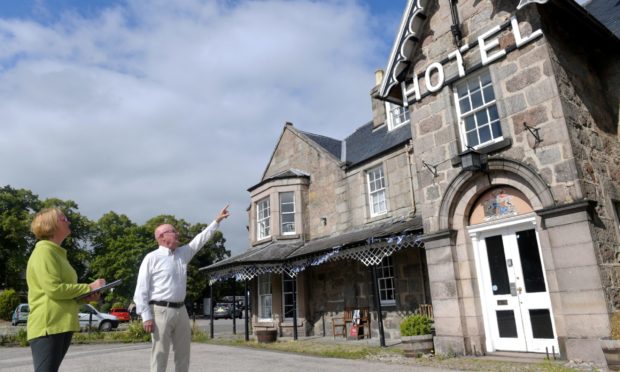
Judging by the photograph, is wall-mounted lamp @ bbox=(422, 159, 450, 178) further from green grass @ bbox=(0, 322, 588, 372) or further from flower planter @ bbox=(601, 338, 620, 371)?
flower planter @ bbox=(601, 338, 620, 371)

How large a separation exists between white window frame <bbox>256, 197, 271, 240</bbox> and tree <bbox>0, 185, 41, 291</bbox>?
27695 mm

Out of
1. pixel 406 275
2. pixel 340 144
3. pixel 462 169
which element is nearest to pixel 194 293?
pixel 340 144

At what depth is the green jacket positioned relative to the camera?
3422mm

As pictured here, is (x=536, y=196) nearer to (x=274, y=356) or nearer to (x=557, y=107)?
(x=557, y=107)

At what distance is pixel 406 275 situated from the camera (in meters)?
12.7

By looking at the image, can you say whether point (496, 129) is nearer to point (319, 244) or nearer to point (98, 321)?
point (319, 244)

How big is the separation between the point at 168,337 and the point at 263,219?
43.8ft

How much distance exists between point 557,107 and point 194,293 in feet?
112

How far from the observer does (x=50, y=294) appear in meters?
3.48

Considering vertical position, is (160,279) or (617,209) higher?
(617,209)

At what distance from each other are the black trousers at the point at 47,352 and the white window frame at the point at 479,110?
7664 millimetres

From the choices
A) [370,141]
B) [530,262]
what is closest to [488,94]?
[530,262]

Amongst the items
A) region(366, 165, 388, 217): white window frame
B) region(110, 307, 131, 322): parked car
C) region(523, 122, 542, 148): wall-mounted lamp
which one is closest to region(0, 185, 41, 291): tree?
region(110, 307, 131, 322): parked car

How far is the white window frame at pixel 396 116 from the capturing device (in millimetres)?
15305
